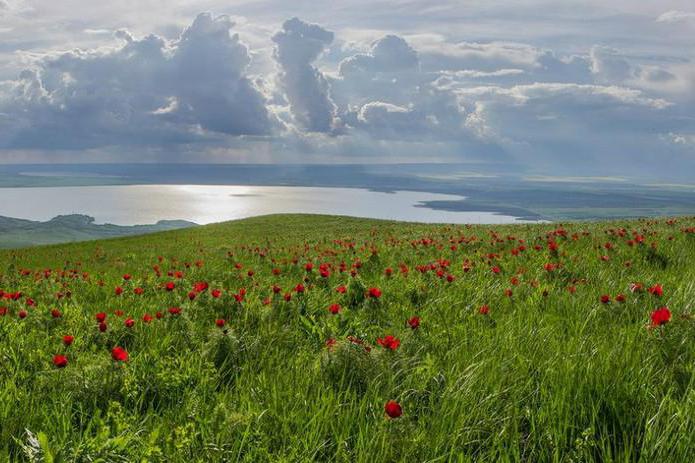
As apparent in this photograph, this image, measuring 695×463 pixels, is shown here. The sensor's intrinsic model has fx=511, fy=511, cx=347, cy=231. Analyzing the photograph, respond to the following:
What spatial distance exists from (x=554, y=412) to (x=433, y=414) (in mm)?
727

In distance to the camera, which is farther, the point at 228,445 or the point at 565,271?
the point at 565,271

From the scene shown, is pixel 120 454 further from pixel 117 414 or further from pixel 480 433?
pixel 480 433

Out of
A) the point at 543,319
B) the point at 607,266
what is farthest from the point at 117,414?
the point at 607,266

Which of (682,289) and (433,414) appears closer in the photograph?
(433,414)

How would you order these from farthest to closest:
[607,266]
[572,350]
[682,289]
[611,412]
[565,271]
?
[607,266] → [565,271] → [682,289] → [572,350] → [611,412]

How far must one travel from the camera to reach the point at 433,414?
3.28 metres

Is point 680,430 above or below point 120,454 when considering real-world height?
above

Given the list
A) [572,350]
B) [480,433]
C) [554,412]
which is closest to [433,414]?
[480,433]

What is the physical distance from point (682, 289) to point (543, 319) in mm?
2501

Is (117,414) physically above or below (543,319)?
below

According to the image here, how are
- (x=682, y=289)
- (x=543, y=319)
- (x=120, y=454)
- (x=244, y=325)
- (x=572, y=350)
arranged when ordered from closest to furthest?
(x=120, y=454), (x=572, y=350), (x=543, y=319), (x=244, y=325), (x=682, y=289)

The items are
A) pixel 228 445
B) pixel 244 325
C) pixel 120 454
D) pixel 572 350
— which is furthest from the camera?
pixel 244 325

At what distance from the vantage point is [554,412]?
3049 mm

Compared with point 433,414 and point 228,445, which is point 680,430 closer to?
point 433,414
